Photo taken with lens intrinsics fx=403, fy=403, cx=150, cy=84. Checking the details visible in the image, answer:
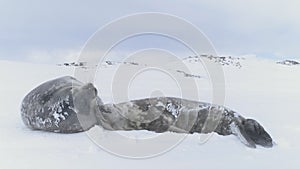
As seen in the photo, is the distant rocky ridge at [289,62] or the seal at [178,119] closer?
the seal at [178,119]

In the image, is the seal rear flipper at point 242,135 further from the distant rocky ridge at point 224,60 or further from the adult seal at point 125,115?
the distant rocky ridge at point 224,60

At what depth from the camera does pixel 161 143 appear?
3.94 meters

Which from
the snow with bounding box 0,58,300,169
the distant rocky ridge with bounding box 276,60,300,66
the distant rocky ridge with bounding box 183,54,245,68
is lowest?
the snow with bounding box 0,58,300,169

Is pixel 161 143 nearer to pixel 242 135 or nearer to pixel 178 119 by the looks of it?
pixel 178 119

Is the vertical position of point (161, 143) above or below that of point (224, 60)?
below

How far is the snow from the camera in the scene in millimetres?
3477

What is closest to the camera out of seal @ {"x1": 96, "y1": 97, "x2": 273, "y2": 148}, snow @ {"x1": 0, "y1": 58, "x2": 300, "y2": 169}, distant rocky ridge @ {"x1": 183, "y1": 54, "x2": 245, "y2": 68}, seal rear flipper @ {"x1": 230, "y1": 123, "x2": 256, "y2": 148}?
snow @ {"x1": 0, "y1": 58, "x2": 300, "y2": 169}

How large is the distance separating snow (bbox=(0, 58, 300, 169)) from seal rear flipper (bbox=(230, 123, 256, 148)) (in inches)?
2.9

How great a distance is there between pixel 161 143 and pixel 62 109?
1.13 m

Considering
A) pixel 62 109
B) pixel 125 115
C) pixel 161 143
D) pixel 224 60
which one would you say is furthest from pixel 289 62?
pixel 62 109

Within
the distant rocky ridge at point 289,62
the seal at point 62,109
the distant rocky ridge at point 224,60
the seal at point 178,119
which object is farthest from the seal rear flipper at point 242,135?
the distant rocky ridge at point 289,62

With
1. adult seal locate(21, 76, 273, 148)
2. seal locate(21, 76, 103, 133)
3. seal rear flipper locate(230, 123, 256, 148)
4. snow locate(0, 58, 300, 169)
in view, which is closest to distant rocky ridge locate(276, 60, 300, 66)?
snow locate(0, 58, 300, 169)

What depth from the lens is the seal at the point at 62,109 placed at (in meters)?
4.20

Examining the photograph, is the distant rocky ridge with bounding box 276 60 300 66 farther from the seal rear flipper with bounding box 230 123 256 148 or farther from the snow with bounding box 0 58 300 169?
the seal rear flipper with bounding box 230 123 256 148
